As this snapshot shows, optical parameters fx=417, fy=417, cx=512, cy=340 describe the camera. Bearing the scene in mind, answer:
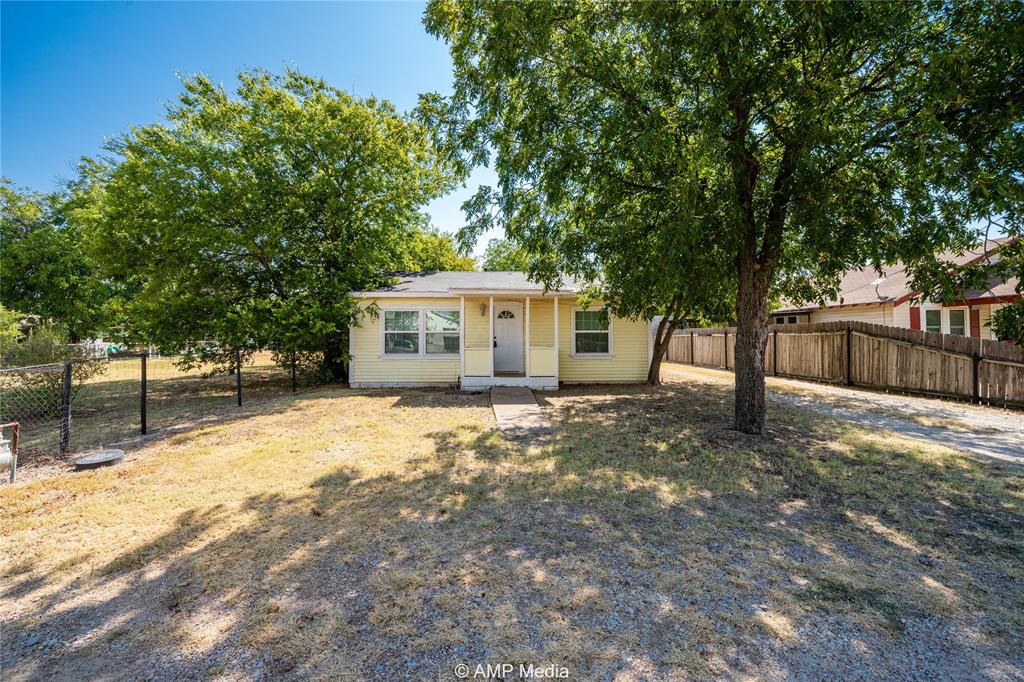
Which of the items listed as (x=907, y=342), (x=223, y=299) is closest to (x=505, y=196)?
(x=223, y=299)

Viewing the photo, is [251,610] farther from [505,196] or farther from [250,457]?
[505,196]

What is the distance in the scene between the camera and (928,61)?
15.1ft

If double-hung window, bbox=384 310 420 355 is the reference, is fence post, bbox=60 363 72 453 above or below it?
below

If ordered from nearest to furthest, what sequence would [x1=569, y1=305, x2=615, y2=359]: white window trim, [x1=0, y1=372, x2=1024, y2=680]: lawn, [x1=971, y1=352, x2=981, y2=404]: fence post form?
1. [x1=0, y1=372, x2=1024, y2=680]: lawn
2. [x1=971, y1=352, x2=981, y2=404]: fence post
3. [x1=569, y1=305, x2=615, y2=359]: white window trim

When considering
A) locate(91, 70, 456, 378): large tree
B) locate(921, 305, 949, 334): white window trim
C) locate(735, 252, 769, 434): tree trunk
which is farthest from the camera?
locate(921, 305, 949, 334): white window trim

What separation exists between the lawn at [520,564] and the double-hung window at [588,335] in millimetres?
6997

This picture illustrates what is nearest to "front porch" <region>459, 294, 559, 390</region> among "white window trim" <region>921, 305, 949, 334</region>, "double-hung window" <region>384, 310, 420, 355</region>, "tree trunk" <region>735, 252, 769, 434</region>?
"double-hung window" <region>384, 310, 420, 355</region>

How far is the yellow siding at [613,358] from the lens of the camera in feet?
41.6

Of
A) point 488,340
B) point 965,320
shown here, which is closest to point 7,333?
point 488,340

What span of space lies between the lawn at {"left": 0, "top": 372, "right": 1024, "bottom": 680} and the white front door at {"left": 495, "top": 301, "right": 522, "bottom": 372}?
23.6 ft

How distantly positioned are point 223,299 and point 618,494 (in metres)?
11.6

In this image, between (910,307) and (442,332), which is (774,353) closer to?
(910,307)

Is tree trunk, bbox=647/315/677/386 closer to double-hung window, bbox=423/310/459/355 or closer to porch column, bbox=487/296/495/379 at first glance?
porch column, bbox=487/296/495/379

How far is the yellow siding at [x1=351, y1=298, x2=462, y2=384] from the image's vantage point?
12156mm
